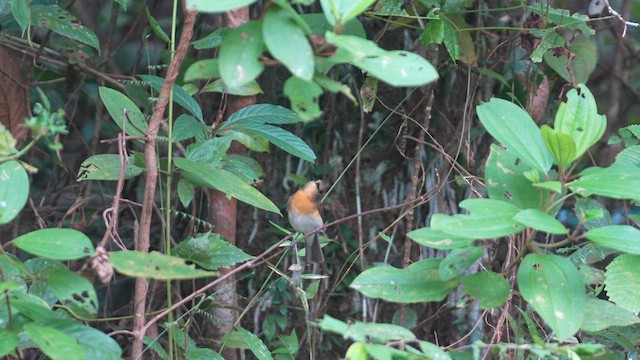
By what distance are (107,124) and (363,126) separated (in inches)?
52.0

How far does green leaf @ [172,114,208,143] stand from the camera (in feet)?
7.73

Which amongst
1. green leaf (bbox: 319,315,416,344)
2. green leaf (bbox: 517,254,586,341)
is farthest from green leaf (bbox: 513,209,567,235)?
green leaf (bbox: 319,315,416,344)

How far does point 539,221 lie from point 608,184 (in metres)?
0.22

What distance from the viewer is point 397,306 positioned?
374 cm

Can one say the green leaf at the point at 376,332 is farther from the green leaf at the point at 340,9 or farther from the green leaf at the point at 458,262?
the green leaf at the point at 340,9

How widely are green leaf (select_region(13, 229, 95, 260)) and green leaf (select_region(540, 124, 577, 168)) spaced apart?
0.95m

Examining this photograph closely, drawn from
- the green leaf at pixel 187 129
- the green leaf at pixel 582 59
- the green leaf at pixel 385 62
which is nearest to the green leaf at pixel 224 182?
the green leaf at pixel 187 129

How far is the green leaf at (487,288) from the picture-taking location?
180 cm

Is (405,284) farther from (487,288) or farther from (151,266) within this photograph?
(151,266)

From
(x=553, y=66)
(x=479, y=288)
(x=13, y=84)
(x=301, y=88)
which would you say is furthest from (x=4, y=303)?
(x=553, y=66)

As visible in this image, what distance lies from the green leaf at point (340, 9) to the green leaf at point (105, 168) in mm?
948

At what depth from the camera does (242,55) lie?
1.49 meters

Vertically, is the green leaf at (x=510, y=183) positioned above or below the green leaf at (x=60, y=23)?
below

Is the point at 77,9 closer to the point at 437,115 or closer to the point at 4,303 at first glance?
the point at 437,115
